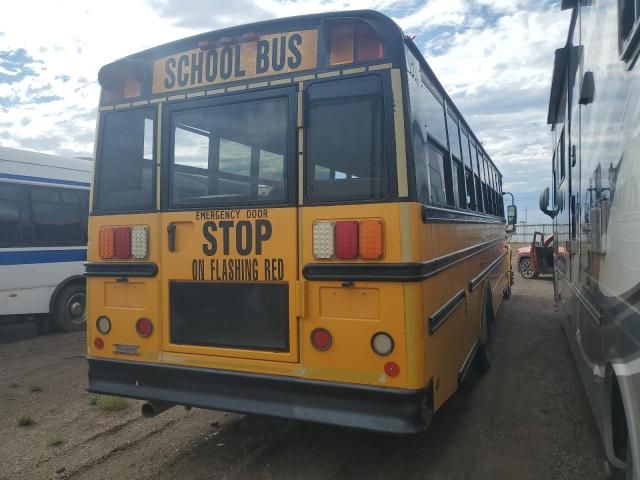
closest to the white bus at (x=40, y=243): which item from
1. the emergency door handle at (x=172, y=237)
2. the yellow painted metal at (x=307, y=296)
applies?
the yellow painted metal at (x=307, y=296)

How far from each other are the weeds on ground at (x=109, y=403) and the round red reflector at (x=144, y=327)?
154 centimetres

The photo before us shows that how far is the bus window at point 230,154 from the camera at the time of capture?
3.41 meters

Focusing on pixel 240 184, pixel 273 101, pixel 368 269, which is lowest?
pixel 368 269

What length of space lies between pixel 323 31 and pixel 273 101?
21.2 inches

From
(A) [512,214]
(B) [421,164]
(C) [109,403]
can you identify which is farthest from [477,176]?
(A) [512,214]

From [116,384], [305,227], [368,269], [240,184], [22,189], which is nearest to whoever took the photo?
[368,269]

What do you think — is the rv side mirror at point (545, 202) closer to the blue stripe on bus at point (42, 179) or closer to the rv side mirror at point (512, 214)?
the rv side mirror at point (512, 214)

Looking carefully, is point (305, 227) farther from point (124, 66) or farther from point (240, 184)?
point (124, 66)

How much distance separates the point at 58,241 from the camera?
873cm

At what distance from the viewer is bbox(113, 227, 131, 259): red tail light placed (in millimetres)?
3768

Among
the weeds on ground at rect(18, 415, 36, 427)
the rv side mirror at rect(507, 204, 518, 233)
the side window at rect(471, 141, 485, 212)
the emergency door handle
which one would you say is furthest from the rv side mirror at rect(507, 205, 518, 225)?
the weeds on ground at rect(18, 415, 36, 427)

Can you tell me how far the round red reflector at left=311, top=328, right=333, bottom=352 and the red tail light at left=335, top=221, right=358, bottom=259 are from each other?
482 mm

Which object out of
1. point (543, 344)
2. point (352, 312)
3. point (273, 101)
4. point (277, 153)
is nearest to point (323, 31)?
point (273, 101)

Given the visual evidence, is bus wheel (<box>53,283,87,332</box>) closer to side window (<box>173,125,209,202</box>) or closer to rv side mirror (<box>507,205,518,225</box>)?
side window (<box>173,125,209,202</box>)
